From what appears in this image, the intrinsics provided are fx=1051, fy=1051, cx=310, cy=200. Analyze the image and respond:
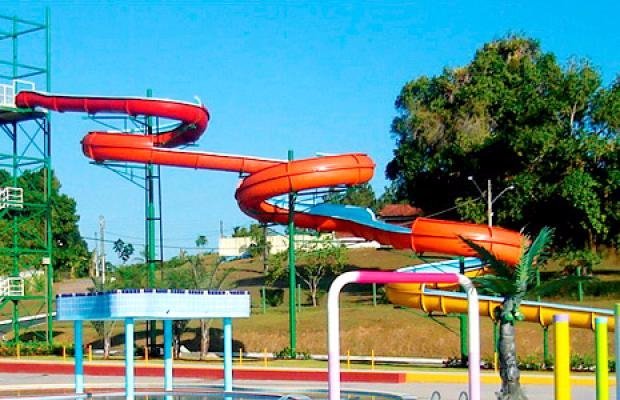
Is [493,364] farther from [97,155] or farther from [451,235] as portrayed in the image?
[97,155]

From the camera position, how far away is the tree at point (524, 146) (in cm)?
5050

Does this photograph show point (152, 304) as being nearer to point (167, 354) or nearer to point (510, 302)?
point (167, 354)

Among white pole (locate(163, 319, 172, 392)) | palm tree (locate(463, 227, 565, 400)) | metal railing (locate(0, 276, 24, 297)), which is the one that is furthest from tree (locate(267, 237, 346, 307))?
palm tree (locate(463, 227, 565, 400))

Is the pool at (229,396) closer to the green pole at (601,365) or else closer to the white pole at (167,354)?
the white pole at (167,354)

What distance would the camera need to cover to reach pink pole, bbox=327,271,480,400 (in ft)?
45.3

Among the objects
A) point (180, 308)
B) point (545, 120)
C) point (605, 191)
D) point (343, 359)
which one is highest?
point (545, 120)

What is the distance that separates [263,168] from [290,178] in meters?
4.48

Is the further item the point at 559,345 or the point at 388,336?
the point at 388,336

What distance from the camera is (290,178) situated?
3584cm

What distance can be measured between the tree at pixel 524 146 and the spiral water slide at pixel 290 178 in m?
14.3

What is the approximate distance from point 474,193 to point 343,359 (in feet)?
76.0

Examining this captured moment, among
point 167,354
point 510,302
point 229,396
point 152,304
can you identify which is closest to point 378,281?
point 510,302

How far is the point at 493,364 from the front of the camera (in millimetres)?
32000

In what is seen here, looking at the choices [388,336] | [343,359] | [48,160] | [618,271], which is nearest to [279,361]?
[343,359]
